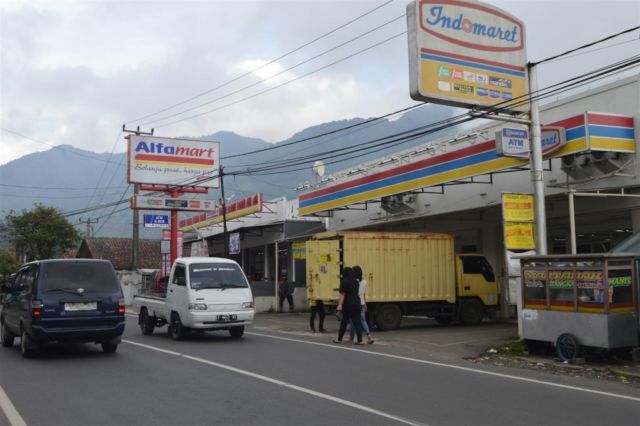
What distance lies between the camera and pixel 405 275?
1870 centimetres

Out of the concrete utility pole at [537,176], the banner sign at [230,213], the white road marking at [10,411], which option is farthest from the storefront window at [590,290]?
the banner sign at [230,213]

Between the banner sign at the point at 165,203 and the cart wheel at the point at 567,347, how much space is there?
29551mm

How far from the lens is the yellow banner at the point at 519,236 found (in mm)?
14211

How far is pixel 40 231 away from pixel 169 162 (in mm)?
17567

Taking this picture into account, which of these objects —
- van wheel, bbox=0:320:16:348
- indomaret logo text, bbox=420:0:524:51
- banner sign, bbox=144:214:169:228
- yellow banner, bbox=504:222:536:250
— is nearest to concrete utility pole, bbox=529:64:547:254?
yellow banner, bbox=504:222:536:250

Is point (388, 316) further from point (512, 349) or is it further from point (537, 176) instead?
point (537, 176)

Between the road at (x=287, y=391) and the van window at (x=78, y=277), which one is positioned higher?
the van window at (x=78, y=277)

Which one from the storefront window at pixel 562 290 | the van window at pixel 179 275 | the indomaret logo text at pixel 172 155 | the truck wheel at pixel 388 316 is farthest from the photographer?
the indomaret logo text at pixel 172 155

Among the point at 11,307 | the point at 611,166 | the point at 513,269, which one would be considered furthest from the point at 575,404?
the point at 11,307

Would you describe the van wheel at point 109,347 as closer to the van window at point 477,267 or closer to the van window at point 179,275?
the van window at point 179,275

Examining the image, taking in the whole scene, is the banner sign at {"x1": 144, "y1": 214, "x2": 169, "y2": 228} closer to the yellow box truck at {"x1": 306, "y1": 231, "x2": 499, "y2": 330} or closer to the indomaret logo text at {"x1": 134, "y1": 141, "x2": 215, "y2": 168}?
the indomaret logo text at {"x1": 134, "y1": 141, "x2": 215, "y2": 168}

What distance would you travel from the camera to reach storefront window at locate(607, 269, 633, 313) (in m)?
11.3

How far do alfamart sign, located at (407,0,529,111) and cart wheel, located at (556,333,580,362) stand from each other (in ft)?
18.9

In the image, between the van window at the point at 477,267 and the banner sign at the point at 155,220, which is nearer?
the van window at the point at 477,267
